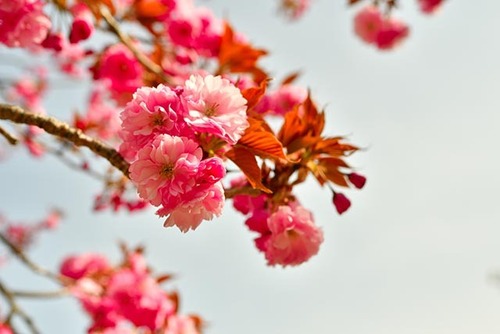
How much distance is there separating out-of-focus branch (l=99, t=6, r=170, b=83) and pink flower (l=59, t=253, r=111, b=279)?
4.83ft

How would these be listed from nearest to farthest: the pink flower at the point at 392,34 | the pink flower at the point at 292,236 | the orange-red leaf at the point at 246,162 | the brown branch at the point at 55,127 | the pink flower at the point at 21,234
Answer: the orange-red leaf at the point at 246,162
the brown branch at the point at 55,127
the pink flower at the point at 292,236
the pink flower at the point at 392,34
the pink flower at the point at 21,234

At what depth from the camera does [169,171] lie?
121cm

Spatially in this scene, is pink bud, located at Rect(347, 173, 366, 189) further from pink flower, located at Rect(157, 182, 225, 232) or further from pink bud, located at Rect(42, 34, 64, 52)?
pink bud, located at Rect(42, 34, 64, 52)

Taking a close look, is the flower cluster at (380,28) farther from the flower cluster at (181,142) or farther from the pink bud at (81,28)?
the flower cluster at (181,142)

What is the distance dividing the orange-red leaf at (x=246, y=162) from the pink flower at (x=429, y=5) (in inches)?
156

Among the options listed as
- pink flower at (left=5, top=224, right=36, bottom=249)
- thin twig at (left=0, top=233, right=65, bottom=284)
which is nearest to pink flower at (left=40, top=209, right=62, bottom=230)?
pink flower at (left=5, top=224, right=36, bottom=249)

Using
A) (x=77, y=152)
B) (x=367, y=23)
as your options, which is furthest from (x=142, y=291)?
(x=367, y=23)

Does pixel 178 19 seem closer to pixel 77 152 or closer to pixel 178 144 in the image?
pixel 77 152

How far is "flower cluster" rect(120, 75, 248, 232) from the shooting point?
1212 millimetres

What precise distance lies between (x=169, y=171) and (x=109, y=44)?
1911 millimetres

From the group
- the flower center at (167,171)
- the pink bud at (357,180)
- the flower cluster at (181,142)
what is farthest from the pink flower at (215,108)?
the pink bud at (357,180)

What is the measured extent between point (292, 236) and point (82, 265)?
2567 mm

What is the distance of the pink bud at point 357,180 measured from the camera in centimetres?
180

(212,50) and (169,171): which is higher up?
(212,50)
